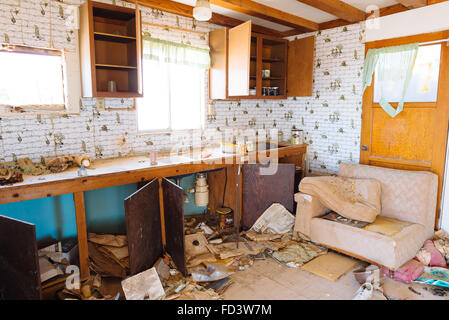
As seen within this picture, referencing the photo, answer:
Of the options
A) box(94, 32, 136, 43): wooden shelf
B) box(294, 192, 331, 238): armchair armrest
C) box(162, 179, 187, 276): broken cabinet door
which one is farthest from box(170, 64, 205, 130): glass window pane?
box(294, 192, 331, 238): armchair armrest

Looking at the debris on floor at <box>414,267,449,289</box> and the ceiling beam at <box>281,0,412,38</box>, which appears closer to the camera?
the debris on floor at <box>414,267,449,289</box>

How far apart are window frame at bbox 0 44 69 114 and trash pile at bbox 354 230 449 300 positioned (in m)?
3.16

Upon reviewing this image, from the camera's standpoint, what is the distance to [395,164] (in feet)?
12.2

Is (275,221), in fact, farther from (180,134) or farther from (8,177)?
(8,177)

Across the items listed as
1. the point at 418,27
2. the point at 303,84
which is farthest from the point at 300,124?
the point at 418,27

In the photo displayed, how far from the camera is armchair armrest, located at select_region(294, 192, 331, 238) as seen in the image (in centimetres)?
334

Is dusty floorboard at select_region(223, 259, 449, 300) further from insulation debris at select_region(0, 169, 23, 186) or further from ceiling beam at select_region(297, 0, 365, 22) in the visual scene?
ceiling beam at select_region(297, 0, 365, 22)

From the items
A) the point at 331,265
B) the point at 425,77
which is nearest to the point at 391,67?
the point at 425,77

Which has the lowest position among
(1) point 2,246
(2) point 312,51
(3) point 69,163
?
(1) point 2,246

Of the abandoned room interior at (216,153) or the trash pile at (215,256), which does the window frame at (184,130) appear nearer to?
the abandoned room interior at (216,153)

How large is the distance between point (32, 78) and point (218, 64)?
82.8 inches

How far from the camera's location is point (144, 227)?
2.76 metres

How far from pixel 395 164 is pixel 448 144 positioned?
0.59 metres
